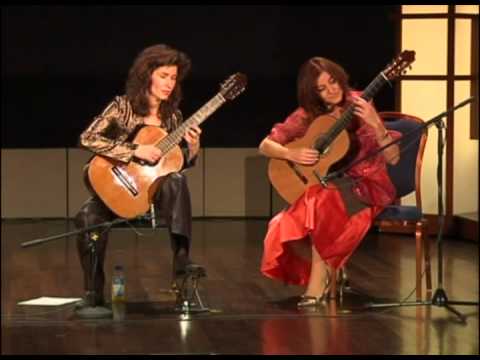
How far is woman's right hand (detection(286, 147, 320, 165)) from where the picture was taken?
5703 millimetres

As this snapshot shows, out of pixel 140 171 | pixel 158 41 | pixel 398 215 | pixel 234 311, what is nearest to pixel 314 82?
pixel 398 215

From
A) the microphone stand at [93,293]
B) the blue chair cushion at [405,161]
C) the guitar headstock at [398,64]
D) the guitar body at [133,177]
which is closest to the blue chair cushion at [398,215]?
the blue chair cushion at [405,161]

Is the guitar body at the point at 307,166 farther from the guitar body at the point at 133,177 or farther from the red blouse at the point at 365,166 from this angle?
the guitar body at the point at 133,177

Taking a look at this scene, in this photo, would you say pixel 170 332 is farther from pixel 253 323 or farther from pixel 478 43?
pixel 478 43

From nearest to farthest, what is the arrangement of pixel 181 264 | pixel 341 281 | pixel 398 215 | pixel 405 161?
pixel 181 264 < pixel 398 215 < pixel 341 281 < pixel 405 161

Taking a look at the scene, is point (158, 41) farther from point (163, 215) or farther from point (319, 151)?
point (163, 215)

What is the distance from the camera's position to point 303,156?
571 centimetres

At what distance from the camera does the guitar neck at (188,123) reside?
17.9ft

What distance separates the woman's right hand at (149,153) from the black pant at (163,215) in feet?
0.36

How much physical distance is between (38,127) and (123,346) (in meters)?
4.44

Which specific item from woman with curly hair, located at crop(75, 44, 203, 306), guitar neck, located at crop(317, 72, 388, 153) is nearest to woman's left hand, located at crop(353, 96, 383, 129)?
guitar neck, located at crop(317, 72, 388, 153)

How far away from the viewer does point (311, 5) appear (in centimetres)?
877

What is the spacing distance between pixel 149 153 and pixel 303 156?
731mm
